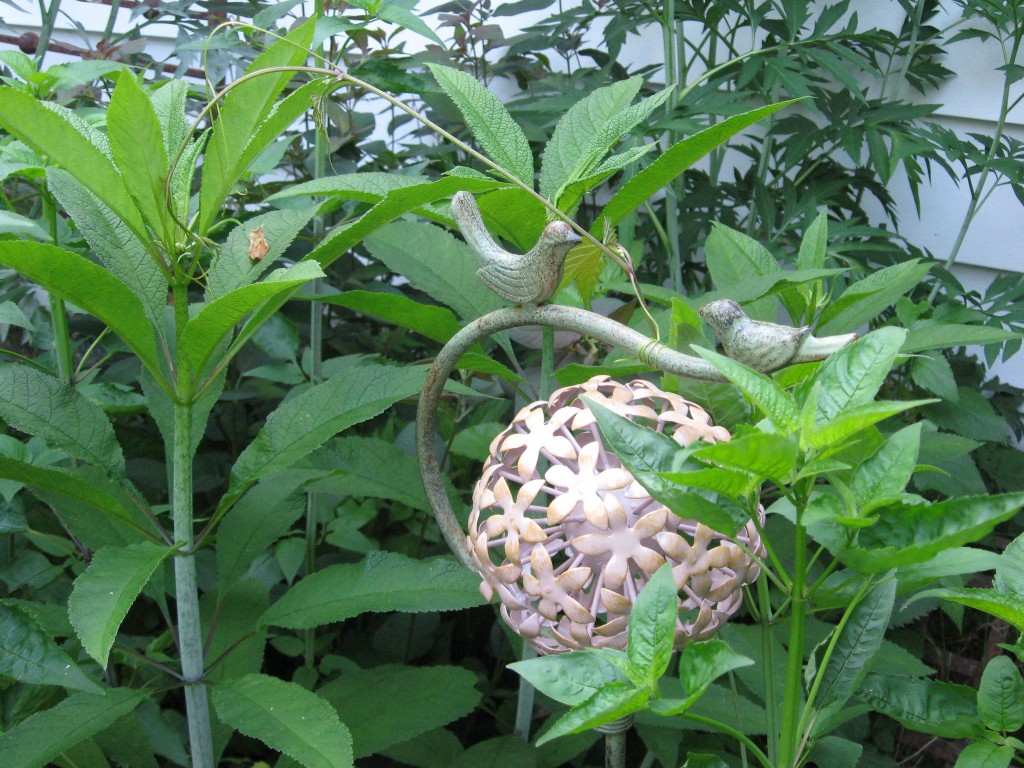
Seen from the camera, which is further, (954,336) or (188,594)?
(954,336)

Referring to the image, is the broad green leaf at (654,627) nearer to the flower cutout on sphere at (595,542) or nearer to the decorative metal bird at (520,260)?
the flower cutout on sphere at (595,542)

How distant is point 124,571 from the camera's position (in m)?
0.66

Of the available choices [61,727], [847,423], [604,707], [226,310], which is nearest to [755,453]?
[847,423]

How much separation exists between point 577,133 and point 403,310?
219 mm

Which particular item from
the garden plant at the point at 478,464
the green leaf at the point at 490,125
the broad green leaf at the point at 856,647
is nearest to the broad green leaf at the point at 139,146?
the garden plant at the point at 478,464

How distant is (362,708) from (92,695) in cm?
24

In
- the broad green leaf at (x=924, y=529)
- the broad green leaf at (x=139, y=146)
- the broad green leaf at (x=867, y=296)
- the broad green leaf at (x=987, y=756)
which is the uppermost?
the broad green leaf at (x=139, y=146)

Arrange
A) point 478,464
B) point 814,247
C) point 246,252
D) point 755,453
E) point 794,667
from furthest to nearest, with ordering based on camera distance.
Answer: point 478,464 < point 814,247 < point 246,252 < point 794,667 < point 755,453

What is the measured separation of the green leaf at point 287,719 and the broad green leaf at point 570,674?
0.21 meters

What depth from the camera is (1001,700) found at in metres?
0.58

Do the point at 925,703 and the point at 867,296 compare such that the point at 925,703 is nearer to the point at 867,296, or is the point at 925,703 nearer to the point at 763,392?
the point at 763,392

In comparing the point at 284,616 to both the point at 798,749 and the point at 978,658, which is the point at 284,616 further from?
the point at 978,658

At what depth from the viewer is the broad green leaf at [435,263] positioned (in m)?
0.87

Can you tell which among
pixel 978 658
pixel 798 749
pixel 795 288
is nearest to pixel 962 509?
pixel 798 749
